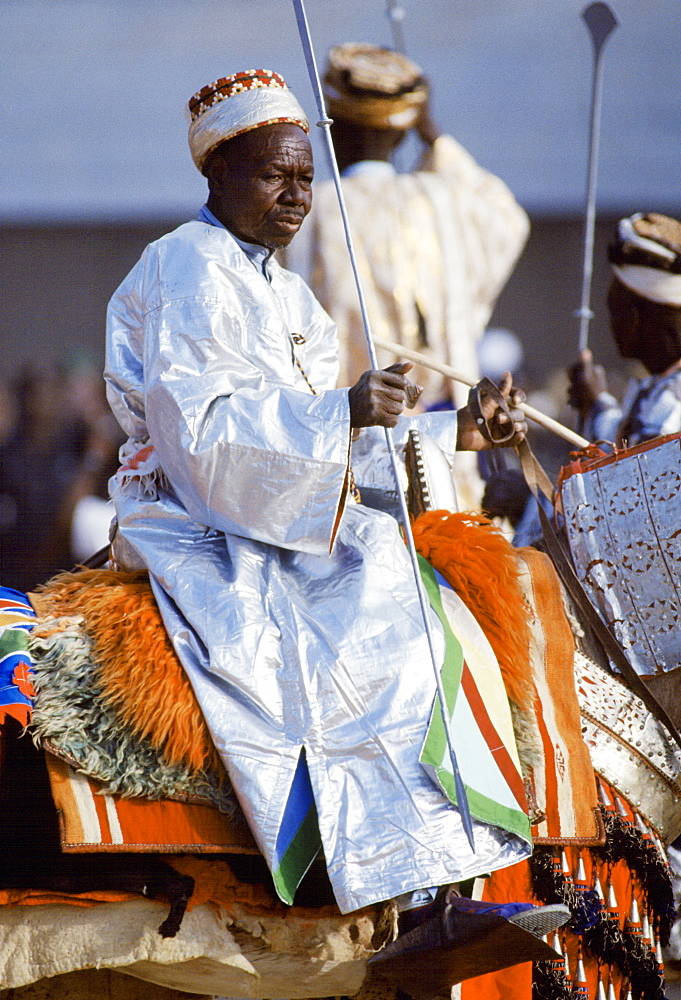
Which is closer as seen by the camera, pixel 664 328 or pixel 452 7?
pixel 664 328

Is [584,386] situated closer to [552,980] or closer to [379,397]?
[379,397]

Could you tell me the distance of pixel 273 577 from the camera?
8.05ft

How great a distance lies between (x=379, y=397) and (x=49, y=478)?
4.30 metres

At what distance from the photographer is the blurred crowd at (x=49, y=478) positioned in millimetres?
6148

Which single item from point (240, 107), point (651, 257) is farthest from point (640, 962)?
point (651, 257)

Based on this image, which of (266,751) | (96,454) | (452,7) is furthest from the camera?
(452,7)

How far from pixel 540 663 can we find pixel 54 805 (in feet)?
3.36

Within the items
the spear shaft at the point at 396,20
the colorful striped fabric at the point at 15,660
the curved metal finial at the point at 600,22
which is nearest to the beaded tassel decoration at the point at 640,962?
the colorful striped fabric at the point at 15,660

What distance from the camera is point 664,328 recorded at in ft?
16.3

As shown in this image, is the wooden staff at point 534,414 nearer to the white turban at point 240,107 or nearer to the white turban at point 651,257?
the white turban at point 240,107

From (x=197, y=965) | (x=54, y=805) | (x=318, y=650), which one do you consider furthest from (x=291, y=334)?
(x=197, y=965)

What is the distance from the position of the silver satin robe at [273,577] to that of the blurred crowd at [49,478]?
3.60m

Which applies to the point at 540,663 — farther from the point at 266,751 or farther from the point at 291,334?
the point at 291,334

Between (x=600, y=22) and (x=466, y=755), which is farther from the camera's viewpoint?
(x=600, y=22)
